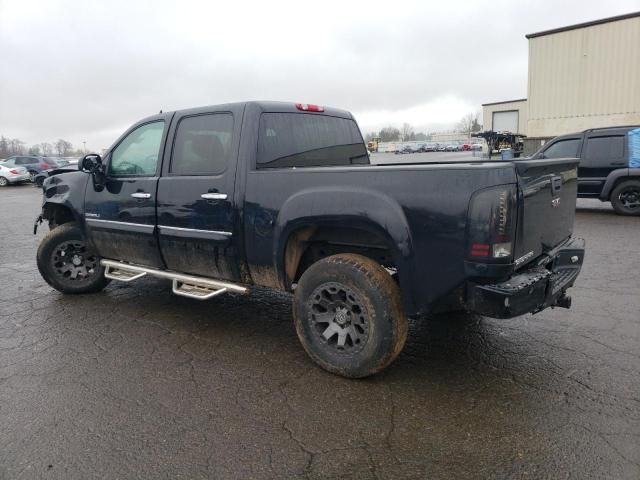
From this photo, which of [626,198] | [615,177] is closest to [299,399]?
[615,177]

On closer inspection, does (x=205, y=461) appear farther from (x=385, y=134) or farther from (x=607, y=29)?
(x=385, y=134)

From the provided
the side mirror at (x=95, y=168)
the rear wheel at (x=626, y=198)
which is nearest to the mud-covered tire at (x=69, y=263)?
the side mirror at (x=95, y=168)

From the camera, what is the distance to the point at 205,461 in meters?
2.53

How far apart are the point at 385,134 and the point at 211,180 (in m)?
103

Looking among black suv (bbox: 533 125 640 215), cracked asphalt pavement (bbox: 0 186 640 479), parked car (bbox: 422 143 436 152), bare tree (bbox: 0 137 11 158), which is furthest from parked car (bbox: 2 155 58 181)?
bare tree (bbox: 0 137 11 158)

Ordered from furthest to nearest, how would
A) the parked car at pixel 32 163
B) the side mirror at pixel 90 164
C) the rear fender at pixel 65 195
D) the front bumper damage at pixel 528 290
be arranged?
the parked car at pixel 32 163 → the rear fender at pixel 65 195 → the side mirror at pixel 90 164 → the front bumper damage at pixel 528 290

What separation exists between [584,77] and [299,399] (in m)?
23.7

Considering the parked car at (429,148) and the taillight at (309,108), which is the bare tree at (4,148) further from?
the taillight at (309,108)

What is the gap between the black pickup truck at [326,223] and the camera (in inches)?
111

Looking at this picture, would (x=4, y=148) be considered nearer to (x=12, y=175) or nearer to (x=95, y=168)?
(x=12, y=175)

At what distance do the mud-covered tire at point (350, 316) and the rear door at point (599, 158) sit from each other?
8.74 m

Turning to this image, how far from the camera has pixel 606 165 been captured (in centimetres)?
1002

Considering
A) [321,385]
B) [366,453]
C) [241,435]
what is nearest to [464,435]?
[366,453]

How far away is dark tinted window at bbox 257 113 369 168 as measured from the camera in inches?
156
